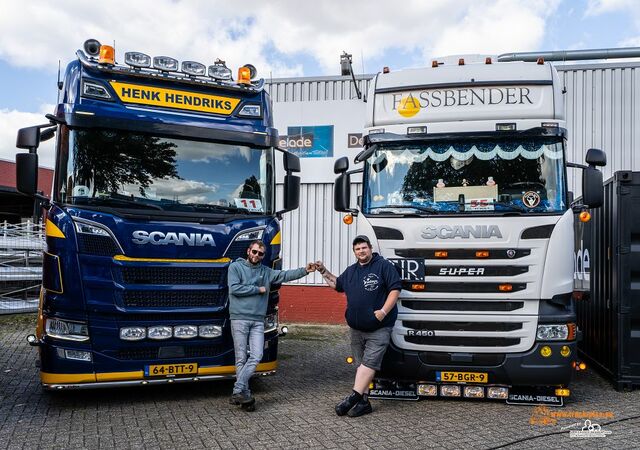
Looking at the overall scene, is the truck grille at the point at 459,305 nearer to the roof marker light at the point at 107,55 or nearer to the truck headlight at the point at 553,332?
the truck headlight at the point at 553,332

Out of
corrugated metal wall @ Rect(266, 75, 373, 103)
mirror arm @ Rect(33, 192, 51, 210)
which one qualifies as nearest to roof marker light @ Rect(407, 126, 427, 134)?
mirror arm @ Rect(33, 192, 51, 210)

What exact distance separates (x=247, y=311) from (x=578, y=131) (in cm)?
896

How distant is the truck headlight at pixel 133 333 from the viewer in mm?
5875

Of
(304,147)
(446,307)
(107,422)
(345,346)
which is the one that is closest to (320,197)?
(304,147)

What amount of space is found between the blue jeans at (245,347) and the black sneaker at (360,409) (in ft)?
3.64

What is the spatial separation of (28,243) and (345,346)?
8.57m

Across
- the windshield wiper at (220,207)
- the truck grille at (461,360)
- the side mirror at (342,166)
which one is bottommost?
the truck grille at (461,360)

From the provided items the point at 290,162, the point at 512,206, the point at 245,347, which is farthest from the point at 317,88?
the point at 245,347

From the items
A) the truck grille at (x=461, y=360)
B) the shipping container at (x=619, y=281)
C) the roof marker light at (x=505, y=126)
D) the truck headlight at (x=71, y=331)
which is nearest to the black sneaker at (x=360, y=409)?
the truck grille at (x=461, y=360)

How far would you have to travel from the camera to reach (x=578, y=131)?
473 inches

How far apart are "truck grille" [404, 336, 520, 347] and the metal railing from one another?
10.3 meters

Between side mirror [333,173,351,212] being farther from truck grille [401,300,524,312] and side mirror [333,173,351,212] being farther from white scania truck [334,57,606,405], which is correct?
truck grille [401,300,524,312]

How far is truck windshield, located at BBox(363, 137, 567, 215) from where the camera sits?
6.07 m

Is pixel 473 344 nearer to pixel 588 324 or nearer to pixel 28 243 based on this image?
pixel 588 324
